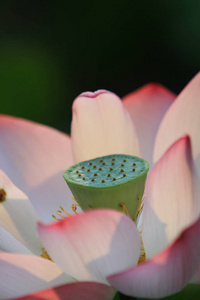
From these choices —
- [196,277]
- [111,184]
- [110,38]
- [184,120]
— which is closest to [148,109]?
[184,120]

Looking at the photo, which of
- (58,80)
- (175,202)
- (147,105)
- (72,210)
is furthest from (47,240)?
(58,80)

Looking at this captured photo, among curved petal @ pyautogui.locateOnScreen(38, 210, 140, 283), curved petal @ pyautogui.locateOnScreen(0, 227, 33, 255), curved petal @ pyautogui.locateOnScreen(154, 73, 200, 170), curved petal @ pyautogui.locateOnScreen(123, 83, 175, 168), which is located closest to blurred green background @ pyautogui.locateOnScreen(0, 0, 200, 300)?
curved petal @ pyautogui.locateOnScreen(123, 83, 175, 168)

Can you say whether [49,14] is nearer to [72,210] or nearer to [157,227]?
[72,210]

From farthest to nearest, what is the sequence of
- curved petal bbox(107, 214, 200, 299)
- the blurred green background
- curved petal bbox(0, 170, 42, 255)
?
the blurred green background, curved petal bbox(0, 170, 42, 255), curved petal bbox(107, 214, 200, 299)

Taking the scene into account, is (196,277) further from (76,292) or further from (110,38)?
(110,38)

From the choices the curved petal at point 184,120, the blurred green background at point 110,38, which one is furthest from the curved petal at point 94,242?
the blurred green background at point 110,38

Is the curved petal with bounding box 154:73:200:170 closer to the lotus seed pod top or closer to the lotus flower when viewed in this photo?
the lotus flower

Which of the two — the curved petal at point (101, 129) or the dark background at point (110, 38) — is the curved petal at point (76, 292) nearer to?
the curved petal at point (101, 129)
